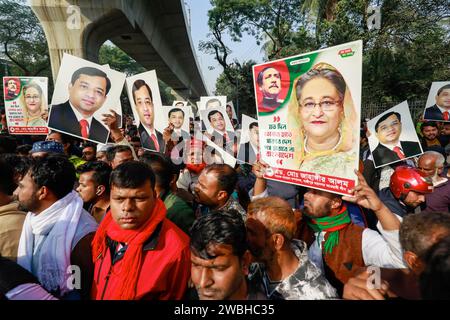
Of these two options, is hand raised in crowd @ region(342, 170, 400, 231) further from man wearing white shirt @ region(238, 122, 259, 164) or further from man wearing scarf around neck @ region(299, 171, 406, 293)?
man wearing white shirt @ region(238, 122, 259, 164)

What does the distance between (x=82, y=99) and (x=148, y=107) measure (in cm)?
77

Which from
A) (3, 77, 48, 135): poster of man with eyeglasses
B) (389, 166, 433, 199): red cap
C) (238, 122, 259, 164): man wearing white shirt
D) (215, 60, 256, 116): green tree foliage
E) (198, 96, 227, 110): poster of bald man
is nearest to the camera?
(389, 166, 433, 199): red cap

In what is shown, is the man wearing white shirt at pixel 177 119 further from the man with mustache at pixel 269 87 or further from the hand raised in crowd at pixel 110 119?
the man with mustache at pixel 269 87

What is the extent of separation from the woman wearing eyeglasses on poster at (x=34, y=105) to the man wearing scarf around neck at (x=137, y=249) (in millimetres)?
4170

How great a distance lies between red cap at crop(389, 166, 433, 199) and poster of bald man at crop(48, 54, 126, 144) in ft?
9.85

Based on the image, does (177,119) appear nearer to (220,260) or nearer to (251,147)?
(251,147)

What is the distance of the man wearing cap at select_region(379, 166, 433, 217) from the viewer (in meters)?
2.38

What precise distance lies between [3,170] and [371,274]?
2.37 m

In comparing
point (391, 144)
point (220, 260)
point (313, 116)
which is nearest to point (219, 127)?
point (391, 144)

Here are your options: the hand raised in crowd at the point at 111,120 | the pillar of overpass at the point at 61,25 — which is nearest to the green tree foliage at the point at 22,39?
the pillar of overpass at the point at 61,25

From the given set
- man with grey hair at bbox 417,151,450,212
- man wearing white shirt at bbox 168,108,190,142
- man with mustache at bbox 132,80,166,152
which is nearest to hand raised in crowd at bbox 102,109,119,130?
man with mustache at bbox 132,80,166,152

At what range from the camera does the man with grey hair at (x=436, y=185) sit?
2762mm

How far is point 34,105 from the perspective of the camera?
5004 mm

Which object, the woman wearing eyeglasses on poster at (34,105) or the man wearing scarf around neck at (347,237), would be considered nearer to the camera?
the man wearing scarf around neck at (347,237)
